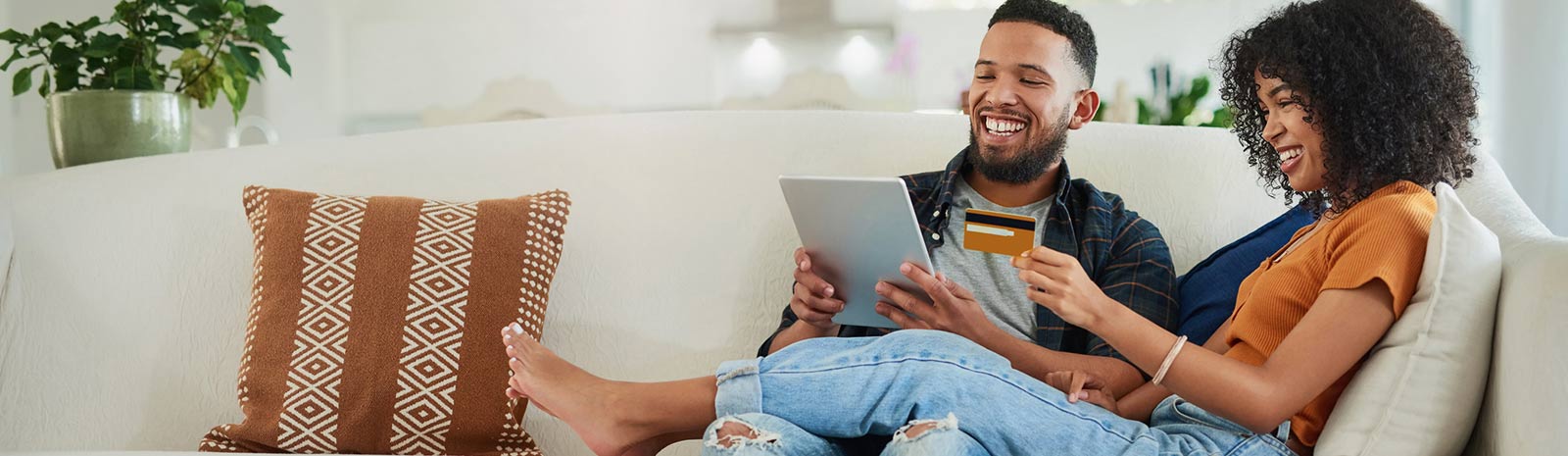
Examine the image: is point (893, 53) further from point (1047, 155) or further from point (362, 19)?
point (1047, 155)

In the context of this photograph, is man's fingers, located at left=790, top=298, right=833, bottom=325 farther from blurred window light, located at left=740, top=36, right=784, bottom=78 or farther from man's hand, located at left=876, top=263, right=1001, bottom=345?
blurred window light, located at left=740, top=36, right=784, bottom=78

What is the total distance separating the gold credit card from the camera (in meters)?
1.39

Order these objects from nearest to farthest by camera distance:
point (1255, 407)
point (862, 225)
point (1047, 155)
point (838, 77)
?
point (1255, 407), point (862, 225), point (1047, 155), point (838, 77)

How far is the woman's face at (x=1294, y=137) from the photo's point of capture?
1.20 meters

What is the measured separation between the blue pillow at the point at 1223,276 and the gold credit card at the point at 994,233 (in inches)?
9.0

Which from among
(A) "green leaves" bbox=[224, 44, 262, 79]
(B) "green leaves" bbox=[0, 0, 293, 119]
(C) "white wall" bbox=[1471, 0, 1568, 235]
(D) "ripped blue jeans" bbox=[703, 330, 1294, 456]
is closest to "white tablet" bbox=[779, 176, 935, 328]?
(D) "ripped blue jeans" bbox=[703, 330, 1294, 456]

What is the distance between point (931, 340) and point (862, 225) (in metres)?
0.21

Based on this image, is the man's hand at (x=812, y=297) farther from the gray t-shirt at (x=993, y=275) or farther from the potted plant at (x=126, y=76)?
the potted plant at (x=126, y=76)

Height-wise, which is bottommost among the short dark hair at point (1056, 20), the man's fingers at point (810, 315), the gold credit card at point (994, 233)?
the man's fingers at point (810, 315)

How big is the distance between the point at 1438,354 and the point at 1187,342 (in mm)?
208

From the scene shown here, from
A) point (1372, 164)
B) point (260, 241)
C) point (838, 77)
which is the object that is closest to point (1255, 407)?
point (1372, 164)

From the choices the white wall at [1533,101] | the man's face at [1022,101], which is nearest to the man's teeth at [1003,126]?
the man's face at [1022,101]

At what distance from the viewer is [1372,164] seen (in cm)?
115

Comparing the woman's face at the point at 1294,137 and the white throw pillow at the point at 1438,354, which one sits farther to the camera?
the woman's face at the point at 1294,137
